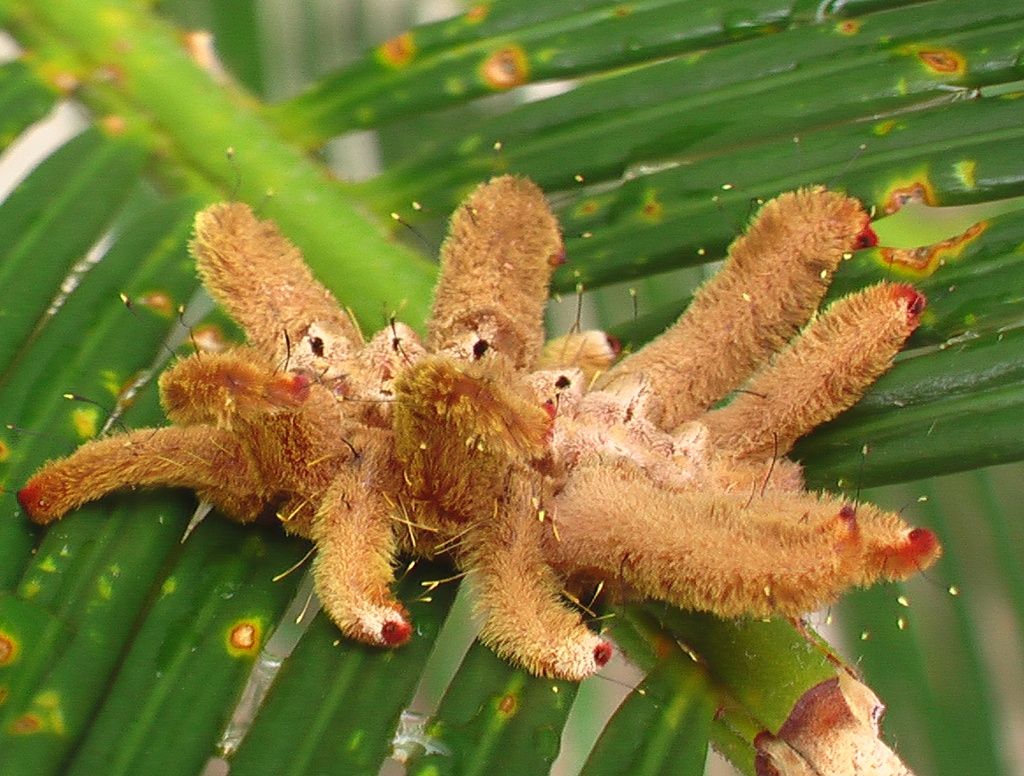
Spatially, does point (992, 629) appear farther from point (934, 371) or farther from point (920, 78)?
point (920, 78)

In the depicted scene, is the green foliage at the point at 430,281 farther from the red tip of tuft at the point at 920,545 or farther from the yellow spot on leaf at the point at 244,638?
the red tip of tuft at the point at 920,545

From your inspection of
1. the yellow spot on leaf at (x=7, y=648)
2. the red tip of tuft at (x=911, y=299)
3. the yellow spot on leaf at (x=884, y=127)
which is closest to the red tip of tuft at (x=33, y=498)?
the yellow spot on leaf at (x=7, y=648)

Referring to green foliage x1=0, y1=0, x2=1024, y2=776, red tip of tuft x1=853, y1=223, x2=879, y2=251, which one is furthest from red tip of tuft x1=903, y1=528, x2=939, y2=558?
red tip of tuft x1=853, y1=223, x2=879, y2=251

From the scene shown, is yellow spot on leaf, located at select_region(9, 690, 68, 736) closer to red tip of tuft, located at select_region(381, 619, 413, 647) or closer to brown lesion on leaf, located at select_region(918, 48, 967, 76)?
red tip of tuft, located at select_region(381, 619, 413, 647)

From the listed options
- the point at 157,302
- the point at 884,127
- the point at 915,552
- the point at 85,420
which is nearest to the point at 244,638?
Answer: the point at 85,420

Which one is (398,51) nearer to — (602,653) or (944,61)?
(944,61)

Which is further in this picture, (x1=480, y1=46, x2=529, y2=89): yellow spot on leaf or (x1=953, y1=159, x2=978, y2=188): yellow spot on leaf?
(x1=480, y1=46, x2=529, y2=89): yellow spot on leaf
